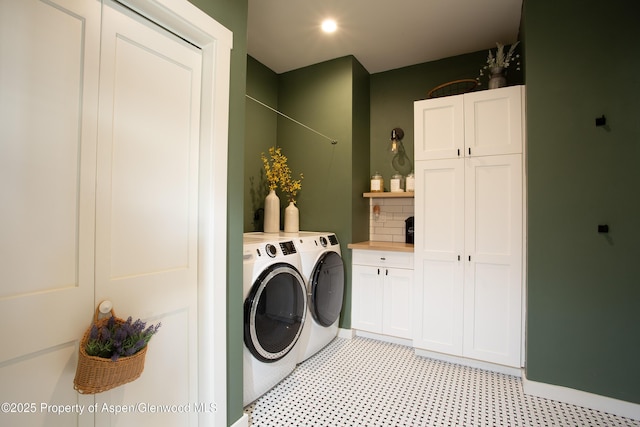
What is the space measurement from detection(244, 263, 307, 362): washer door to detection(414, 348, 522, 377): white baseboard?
1.18 m

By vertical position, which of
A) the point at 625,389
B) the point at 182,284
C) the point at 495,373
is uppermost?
the point at 182,284

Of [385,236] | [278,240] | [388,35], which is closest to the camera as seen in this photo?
[278,240]

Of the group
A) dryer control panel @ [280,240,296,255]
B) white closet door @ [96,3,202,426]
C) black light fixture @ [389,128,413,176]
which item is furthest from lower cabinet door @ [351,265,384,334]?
white closet door @ [96,3,202,426]

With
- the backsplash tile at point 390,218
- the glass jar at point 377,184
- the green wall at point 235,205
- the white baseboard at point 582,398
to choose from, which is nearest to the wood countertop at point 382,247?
the backsplash tile at point 390,218

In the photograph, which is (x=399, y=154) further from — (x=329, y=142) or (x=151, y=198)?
(x=151, y=198)

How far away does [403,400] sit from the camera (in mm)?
1881

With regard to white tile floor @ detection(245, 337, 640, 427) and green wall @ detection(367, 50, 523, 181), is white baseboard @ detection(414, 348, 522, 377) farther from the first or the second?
green wall @ detection(367, 50, 523, 181)

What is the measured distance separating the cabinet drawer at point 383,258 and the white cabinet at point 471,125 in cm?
87

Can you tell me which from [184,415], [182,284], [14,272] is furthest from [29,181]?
[184,415]

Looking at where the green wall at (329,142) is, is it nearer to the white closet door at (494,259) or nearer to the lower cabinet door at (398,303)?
the lower cabinet door at (398,303)

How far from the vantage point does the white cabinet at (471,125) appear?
2.17 metres

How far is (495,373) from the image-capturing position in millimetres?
2230

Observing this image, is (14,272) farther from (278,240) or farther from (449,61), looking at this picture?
(449,61)

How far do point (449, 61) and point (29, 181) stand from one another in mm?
3253
